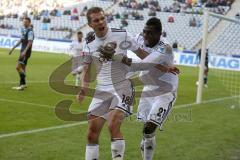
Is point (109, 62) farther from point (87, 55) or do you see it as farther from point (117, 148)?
point (117, 148)

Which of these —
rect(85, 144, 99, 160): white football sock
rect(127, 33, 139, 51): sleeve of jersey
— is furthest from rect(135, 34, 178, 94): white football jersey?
rect(85, 144, 99, 160): white football sock

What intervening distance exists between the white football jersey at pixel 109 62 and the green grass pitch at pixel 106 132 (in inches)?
64.0

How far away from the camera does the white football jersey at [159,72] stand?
681cm

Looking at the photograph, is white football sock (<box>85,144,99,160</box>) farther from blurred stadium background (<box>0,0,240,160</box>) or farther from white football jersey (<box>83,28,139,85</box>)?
blurred stadium background (<box>0,0,240,160</box>)

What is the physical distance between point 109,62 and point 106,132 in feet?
11.8

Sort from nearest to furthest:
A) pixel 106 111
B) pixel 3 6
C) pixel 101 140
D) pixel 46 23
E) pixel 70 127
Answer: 1. pixel 106 111
2. pixel 101 140
3. pixel 70 127
4. pixel 46 23
5. pixel 3 6

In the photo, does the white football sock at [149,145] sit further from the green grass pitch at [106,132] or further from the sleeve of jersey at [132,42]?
the sleeve of jersey at [132,42]

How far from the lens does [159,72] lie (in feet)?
23.6

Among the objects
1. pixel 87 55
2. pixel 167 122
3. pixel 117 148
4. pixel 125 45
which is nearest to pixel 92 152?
pixel 117 148

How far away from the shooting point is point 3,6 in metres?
58.8

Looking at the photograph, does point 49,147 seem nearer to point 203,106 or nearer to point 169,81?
point 169,81

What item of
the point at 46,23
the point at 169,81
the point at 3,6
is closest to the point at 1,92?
the point at 169,81

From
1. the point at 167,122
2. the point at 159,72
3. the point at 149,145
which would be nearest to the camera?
the point at 149,145

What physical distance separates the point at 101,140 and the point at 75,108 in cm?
406
